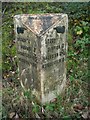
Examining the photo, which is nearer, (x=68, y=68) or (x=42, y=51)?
(x=42, y=51)

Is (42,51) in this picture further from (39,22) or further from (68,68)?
(68,68)

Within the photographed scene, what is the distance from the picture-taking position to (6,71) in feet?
16.0

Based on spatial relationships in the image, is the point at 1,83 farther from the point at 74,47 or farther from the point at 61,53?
the point at 74,47

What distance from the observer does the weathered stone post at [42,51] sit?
3543mm

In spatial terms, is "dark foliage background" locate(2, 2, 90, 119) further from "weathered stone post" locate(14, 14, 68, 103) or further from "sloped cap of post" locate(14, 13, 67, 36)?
"sloped cap of post" locate(14, 13, 67, 36)

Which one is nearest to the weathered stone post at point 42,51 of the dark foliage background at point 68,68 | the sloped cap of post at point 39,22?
the sloped cap of post at point 39,22

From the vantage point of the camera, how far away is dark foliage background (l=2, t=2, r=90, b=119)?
357 cm

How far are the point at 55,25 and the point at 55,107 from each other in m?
0.99

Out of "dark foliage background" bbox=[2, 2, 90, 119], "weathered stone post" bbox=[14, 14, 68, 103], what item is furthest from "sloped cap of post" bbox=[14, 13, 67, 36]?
"dark foliage background" bbox=[2, 2, 90, 119]

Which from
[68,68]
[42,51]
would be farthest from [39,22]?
[68,68]

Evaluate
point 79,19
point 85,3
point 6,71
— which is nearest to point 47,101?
point 6,71

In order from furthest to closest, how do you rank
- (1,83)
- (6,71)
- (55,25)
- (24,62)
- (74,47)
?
1. (74,47)
2. (6,71)
3. (1,83)
4. (24,62)
5. (55,25)

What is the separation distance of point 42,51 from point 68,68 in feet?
4.36

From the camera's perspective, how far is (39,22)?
3.57 m
